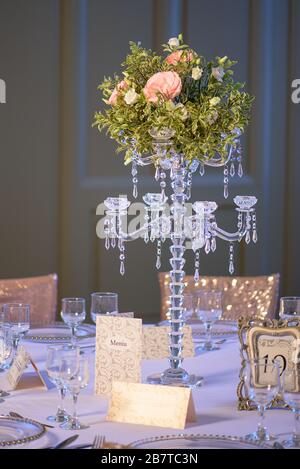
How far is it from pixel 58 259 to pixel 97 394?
10.0 feet

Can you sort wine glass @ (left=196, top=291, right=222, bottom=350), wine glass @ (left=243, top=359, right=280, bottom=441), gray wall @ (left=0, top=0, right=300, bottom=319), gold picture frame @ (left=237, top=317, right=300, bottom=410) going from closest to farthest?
wine glass @ (left=243, top=359, right=280, bottom=441), gold picture frame @ (left=237, top=317, right=300, bottom=410), wine glass @ (left=196, top=291, right=222, bottom=350), gray wall @ (left=0, top=0, right=300, bottom=319)

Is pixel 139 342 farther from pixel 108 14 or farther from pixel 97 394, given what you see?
pixel 108 14

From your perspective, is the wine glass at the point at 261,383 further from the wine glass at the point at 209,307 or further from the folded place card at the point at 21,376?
the wine glass at the point at 209,307

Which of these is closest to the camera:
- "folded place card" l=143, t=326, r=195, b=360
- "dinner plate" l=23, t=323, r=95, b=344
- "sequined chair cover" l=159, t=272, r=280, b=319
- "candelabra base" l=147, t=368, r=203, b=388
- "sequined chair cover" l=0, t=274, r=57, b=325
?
"candelabra base" l=147, t=368, r=203, b=388

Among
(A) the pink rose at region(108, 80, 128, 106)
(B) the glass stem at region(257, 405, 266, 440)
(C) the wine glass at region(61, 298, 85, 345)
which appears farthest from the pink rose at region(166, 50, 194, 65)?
(B) the glass stem at region(257, 405, 266, 440)

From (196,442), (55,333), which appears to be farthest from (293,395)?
(55,333)

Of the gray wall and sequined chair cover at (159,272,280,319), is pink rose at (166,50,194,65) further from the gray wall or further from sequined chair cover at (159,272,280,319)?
the gray wall

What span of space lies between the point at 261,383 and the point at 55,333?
4.01ft

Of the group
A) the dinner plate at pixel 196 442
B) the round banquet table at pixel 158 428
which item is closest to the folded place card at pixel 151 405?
the round banquet table at pixel 158 428

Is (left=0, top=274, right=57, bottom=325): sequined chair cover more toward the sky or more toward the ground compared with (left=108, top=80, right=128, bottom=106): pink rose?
more toward the ground

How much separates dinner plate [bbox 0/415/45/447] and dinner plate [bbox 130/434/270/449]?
23 centimetres

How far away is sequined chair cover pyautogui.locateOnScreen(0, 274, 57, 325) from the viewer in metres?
3.44


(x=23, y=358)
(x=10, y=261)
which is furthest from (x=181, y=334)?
(x=10, y=261)

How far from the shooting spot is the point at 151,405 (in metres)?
1.91
